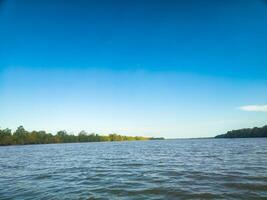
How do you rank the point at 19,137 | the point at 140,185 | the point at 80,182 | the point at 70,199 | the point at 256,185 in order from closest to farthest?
the point at 70,199
the point at 256,185
the point at 140,185
the point at 80,182
the point at 19,137

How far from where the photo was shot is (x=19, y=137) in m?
151

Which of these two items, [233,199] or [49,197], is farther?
[49,197]

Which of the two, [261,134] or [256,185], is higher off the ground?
[261,134]

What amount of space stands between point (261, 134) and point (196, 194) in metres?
149

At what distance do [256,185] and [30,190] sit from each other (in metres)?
11.5

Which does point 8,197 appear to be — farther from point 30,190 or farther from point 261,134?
point 261,134

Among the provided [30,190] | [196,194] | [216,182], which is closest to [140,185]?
[196,194]

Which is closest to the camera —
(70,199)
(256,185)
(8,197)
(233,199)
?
(233,199)

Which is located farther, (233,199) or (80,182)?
(80,182)

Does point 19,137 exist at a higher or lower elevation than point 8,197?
higher

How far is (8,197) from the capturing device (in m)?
11.3

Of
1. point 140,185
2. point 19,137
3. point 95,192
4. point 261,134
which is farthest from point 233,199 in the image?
point 19,137

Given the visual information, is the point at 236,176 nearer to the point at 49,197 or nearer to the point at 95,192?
the point at 95,192

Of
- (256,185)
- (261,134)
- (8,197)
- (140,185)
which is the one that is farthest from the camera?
(261,134)
